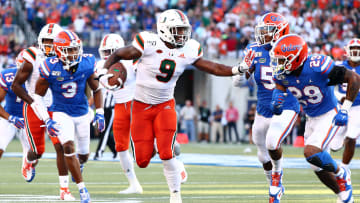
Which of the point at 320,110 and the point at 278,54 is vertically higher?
the point at 278,54

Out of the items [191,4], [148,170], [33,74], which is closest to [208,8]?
[191,4]

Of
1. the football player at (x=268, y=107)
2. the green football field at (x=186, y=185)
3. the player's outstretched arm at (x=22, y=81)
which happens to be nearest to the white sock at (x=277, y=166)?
the football player at (x=268, y=107)

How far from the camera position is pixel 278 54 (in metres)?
6.55

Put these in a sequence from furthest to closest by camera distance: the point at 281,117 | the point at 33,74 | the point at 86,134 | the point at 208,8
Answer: the point at 208,8
the point at 33,74
the point at 86,134
the point at 281,117

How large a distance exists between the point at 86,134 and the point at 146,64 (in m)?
1.61

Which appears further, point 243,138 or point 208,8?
point 208,8

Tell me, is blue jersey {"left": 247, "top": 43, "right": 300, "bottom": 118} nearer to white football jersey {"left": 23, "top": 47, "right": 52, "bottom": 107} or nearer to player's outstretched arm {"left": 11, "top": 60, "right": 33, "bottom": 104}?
white football jersey {"left": 23, "top": 47, "right": 52, "bottom": 107}

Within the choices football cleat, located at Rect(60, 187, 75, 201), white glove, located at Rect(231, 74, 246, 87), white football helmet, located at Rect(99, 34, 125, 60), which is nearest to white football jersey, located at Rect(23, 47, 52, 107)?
white football helmet, located at Rect(99, 34, 125, 60)

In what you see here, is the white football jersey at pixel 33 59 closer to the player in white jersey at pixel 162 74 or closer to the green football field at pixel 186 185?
the green football field at pixel 186 185

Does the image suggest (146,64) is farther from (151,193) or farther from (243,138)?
(243,138)

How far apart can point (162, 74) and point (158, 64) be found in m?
0.12

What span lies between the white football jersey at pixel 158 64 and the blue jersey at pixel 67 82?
993 mm

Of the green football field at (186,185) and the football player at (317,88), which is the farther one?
the green football field at (186,185)

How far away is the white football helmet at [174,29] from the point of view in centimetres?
671
